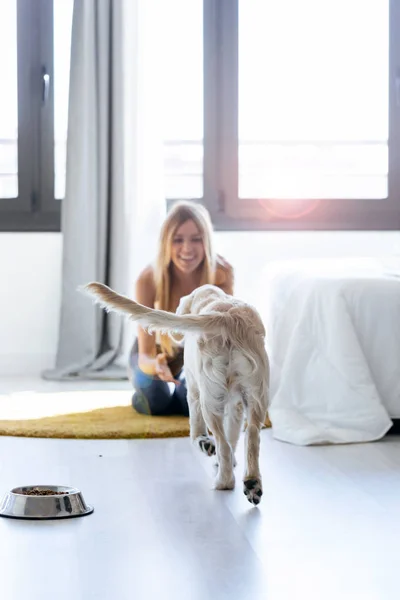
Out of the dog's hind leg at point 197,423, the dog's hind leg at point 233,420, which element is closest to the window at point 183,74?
the dog's hind leg at point 197,423

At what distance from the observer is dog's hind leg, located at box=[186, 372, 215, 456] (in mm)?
2484

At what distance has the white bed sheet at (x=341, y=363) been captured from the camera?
3080 mm

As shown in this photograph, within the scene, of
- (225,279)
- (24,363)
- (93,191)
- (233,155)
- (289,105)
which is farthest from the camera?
(289,105)

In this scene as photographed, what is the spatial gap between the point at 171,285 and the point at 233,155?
1.97 m

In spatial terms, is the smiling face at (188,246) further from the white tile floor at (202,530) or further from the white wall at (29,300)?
the white wall at (29,300)

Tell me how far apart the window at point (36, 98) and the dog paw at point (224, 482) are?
118 inches

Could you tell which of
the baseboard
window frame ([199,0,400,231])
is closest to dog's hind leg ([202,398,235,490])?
the baseboard

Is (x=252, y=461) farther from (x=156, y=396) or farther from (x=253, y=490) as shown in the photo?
(x=156, y=396)

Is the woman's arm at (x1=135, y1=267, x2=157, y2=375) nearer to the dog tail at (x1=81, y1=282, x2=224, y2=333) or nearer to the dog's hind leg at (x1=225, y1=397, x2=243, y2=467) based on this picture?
the dog's hind leg at (x1=225, y1=397, x2=243, y2=467)

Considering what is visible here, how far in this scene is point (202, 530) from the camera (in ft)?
6.63

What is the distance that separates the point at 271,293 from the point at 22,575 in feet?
6.79

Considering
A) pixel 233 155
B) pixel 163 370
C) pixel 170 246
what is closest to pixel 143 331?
pixel 163 370

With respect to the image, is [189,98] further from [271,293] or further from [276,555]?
[276,555]

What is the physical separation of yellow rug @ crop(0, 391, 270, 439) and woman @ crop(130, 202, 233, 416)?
0.08 meters
